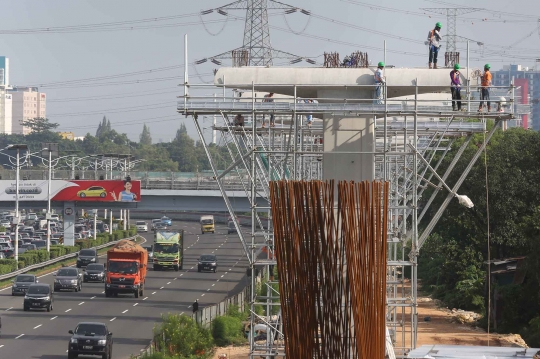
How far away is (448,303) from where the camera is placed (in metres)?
50.6

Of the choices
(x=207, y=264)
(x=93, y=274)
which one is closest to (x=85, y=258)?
(x=207, y=264)

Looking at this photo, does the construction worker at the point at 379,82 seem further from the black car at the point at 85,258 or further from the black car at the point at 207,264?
the black car at the point at 85,258

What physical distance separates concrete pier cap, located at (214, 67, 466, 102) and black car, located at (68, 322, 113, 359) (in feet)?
38.8

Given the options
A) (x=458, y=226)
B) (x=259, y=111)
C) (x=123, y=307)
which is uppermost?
(x=259, y=111)

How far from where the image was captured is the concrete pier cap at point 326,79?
24031 millimetres

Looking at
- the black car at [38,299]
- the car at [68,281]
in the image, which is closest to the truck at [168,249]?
the car at [68,281]

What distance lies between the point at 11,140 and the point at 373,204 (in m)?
183

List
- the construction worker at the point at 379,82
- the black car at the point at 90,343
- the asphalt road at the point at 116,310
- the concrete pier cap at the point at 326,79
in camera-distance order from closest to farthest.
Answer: the construction worker at the point at 379,82 → the concrete pier cap at the point at 326,79 → the black car at the point at 90,343 → the asphalt road at the point at 116,310

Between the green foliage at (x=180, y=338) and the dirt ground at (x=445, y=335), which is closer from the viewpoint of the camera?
the green foliage at (x=180, y=338)

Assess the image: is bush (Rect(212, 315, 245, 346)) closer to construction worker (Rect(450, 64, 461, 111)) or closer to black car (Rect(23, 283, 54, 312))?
black car (Rect(23, 283, 54, 312))

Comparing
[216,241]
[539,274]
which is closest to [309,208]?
[539,274]

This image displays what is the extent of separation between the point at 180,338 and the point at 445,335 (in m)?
10.8

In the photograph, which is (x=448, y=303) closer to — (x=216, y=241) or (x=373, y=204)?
(x=373, y=204)

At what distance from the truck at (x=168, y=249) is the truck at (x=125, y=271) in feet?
47.3
